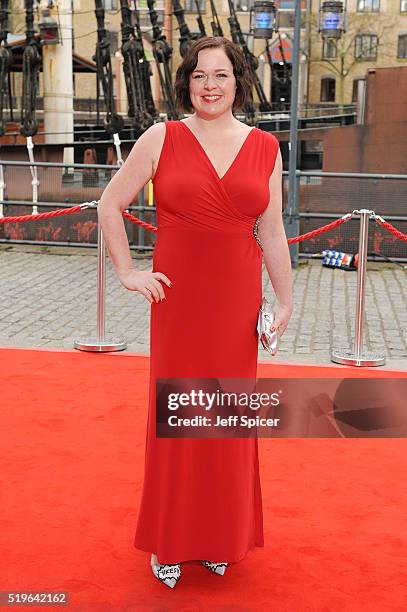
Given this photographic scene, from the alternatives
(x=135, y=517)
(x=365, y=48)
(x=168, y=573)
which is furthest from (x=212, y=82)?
(x=365, y=48)

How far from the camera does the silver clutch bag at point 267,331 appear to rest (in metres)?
3.25

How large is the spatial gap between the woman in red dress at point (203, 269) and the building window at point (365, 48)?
46.3m

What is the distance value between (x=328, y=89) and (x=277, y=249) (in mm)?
47890

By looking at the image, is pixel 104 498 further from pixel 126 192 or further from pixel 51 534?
pixel 126 192

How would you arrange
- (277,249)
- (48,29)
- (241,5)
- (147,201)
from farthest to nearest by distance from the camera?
(241,5)
(48,29)
(147,201)
(277,249)

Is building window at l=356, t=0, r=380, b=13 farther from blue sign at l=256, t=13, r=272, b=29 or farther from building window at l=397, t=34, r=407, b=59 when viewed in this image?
blue sign at l=256, t=13, r=272, b=29

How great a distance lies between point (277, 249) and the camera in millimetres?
3395

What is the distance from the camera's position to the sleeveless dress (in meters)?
3.14

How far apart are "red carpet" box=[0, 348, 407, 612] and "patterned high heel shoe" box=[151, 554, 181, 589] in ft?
0.10

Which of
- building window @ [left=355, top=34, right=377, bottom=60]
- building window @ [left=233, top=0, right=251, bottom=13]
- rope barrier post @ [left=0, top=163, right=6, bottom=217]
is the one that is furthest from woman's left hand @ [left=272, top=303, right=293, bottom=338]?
building window @ [left=233, top=0, right=251, bottom=13]

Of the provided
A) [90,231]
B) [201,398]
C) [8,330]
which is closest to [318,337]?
[8,330]

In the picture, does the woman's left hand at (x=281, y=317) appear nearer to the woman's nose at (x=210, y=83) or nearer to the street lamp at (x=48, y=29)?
the woman's nose at (x=210, y=83)

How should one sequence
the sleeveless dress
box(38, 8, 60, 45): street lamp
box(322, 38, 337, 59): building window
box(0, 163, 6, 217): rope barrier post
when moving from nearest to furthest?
the sleeveless dress, box(0, 163, 6, 217): rope barrier post, box(38, 8, 60, 45): street lamp, box(322, 38, 337, 59): building window

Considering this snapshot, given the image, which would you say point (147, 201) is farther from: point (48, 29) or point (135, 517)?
point (48, 29)
